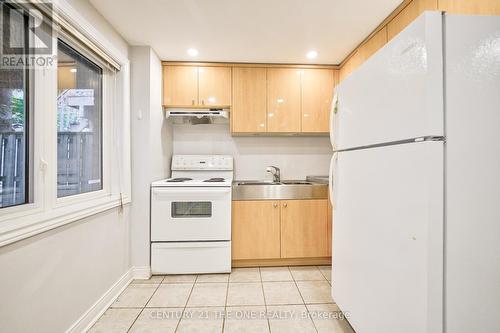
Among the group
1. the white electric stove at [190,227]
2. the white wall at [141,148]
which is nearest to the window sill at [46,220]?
the white wall at [141,148]

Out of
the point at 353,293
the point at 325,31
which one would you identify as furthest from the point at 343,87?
the point at 353,293

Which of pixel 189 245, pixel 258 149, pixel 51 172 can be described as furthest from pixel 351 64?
pixel 51 172

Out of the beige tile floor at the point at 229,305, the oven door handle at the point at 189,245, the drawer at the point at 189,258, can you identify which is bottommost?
the beige tile floor at the point at 229,305

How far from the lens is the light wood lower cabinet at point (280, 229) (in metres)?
2.51

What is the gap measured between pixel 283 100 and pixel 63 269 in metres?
2.46

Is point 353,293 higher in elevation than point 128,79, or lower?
lower

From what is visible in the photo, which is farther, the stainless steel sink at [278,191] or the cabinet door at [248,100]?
the cabinet door at [248,100]

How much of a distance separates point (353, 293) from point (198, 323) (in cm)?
107

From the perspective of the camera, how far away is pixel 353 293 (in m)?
1.39

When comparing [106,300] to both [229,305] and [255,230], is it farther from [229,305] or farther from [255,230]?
[255,230]

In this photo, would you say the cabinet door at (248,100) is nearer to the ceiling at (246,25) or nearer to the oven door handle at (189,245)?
the ceiling at (246,25)

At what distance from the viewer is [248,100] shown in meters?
A: 2.74

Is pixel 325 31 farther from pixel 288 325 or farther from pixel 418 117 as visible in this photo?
pixel 288 325

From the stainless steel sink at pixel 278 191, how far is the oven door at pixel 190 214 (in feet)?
0.56
